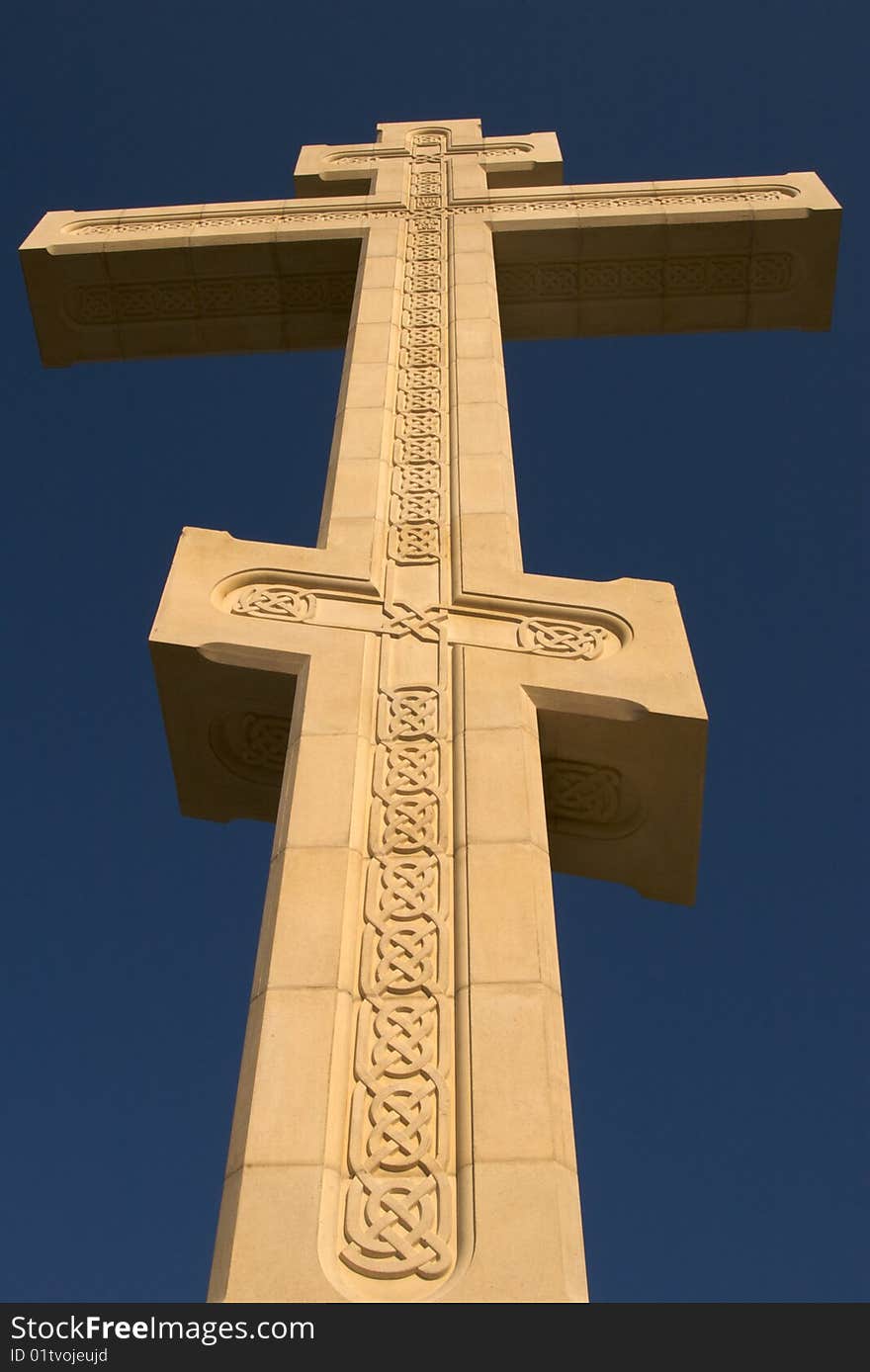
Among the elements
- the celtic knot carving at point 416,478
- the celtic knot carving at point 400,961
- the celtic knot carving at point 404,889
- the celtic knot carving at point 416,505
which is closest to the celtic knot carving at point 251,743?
the celtic knot carving at point 416,505

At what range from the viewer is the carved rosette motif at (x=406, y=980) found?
3836 mm

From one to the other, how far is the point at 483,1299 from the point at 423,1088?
0.74 m

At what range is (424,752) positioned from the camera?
5.41 m

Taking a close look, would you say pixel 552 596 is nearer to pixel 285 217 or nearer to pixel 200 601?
pixel 200 601

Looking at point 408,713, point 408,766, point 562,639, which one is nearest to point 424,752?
point 408,766

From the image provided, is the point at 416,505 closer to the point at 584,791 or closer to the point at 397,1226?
the point at 584,791

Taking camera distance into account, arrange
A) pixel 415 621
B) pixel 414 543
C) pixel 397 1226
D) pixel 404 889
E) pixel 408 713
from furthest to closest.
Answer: pixel 414 543 → pixel 415 621 → pixel 408 713 → pixel 404 889 → pixel 397 1226

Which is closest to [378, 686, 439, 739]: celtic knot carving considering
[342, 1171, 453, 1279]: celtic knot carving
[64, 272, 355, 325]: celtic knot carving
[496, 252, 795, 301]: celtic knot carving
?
[342, 1171, 453, 1279]: celtic knot carving

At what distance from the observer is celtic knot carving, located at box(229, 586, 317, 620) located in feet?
20.0

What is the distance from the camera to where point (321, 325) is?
11391mm

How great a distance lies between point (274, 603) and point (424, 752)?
46.9 inches

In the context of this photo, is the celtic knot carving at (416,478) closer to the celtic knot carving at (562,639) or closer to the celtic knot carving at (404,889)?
the celtic knot carving at (562,639)

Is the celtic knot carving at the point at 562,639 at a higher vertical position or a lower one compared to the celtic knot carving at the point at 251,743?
higher

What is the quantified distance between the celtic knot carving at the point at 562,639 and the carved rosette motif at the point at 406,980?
371 millimetres
